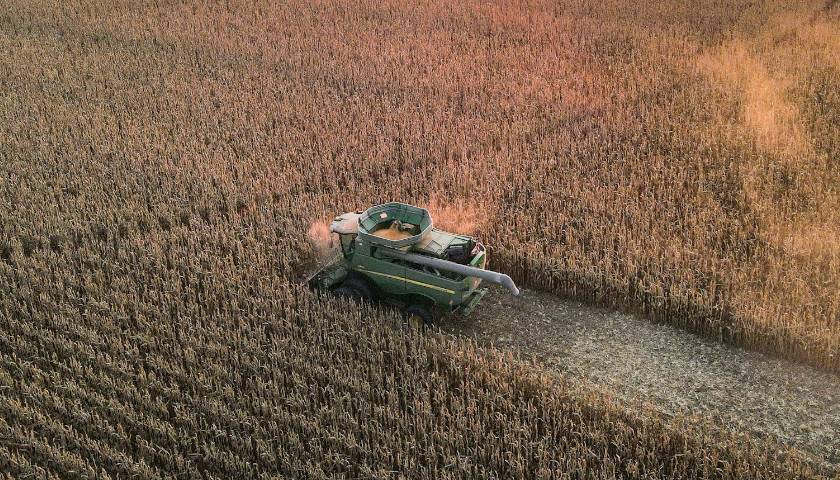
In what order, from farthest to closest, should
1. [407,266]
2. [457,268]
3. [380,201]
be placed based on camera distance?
[380,201] → [407,266] → [457,268]

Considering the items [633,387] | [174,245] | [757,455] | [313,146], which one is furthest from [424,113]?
[757,455]

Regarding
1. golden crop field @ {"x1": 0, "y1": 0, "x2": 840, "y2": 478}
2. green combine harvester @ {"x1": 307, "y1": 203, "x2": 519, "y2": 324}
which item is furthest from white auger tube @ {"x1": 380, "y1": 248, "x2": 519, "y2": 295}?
golden crop field @ {"x1": 0, "y1": 0, "x2": 840, "y2": 478}

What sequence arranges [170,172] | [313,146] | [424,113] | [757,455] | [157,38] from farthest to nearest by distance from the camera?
[157,38] → [424,113] → [313,146] → [170,172] → [757,455]

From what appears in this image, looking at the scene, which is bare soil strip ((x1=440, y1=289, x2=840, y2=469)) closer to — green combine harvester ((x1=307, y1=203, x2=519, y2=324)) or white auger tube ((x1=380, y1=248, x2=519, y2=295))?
green combine harvester ((x1=307, y1=203, x2=519, y2=324))

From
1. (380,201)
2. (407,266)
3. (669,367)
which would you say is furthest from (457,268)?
(380,201)

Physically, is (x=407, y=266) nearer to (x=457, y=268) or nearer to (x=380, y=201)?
(x=457, y=268)

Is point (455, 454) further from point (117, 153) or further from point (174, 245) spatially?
point (117, 153)
